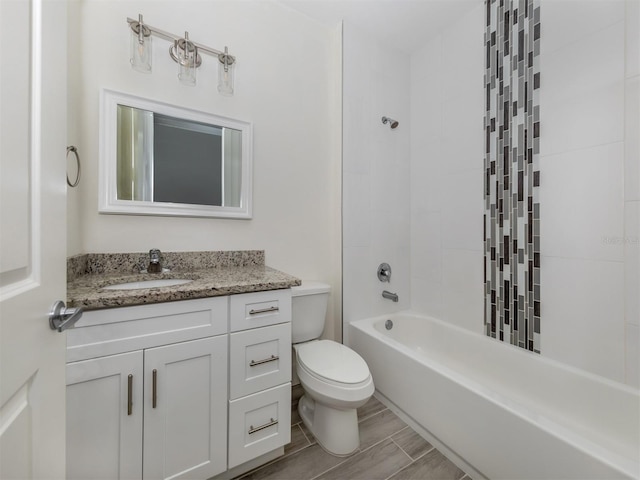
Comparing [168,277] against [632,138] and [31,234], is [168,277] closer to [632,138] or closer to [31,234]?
[31,234]

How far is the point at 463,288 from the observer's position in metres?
1.97

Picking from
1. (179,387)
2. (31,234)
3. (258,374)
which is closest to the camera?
(31,234)

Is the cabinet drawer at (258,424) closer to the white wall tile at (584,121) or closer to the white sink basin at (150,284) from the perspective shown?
the white sink basin at (150,284)

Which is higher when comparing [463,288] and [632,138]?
[632,138]

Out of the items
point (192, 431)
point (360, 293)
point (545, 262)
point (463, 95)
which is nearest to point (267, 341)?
point (192, 431)

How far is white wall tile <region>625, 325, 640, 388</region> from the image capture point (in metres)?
1.23

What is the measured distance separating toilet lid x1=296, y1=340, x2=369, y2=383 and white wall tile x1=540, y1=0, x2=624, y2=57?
6.69ft

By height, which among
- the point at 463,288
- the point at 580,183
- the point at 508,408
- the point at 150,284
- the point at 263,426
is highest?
the point at 580,183

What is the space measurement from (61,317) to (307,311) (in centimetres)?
125

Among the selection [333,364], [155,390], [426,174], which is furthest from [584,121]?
[155,390]

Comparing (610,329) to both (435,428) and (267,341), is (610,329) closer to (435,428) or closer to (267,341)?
(435,428)

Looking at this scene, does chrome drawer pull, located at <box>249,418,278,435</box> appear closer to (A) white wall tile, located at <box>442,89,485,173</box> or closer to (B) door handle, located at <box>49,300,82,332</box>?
(B) door handle, located at <box>49,300,82,332</box>

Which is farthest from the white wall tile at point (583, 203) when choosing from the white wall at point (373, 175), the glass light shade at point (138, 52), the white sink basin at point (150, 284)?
the glass light shade at point (138, 52)

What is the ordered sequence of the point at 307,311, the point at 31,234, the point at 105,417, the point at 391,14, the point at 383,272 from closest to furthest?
the point at 31,234 < the point at 105,417 < the point at 307,311 < the point at 391,14 < the point at 383,272
